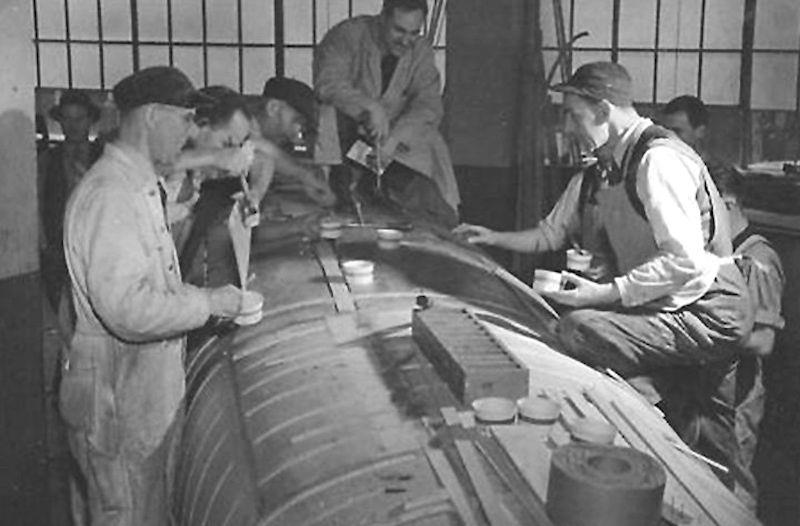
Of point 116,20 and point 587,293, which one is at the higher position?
point 116,20

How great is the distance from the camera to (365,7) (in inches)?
432

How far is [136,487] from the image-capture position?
157 inches

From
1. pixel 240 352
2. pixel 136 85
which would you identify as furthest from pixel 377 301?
pixel 136 85

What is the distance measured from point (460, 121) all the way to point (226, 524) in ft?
23.2

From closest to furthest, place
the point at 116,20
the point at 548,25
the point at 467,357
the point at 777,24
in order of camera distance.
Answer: the point at 467,357, the point at 548,25, the point at 777,24, the point at 116,20

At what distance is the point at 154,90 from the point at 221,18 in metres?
8.02

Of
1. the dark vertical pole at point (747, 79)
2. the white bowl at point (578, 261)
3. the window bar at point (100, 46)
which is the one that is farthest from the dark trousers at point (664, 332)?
the window bar at point (100, 46)

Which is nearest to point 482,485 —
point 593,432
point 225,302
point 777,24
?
point 593,432

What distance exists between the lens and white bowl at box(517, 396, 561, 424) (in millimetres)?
2877

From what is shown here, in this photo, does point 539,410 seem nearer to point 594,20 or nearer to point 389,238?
point 389,238

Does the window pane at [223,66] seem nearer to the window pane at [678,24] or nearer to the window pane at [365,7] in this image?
the window pane at [365,7]

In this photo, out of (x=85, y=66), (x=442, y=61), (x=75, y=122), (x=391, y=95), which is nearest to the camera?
(x=391, y=95)

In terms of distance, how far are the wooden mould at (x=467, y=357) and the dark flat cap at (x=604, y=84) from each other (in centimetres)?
152

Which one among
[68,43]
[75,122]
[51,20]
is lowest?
[75,122]
